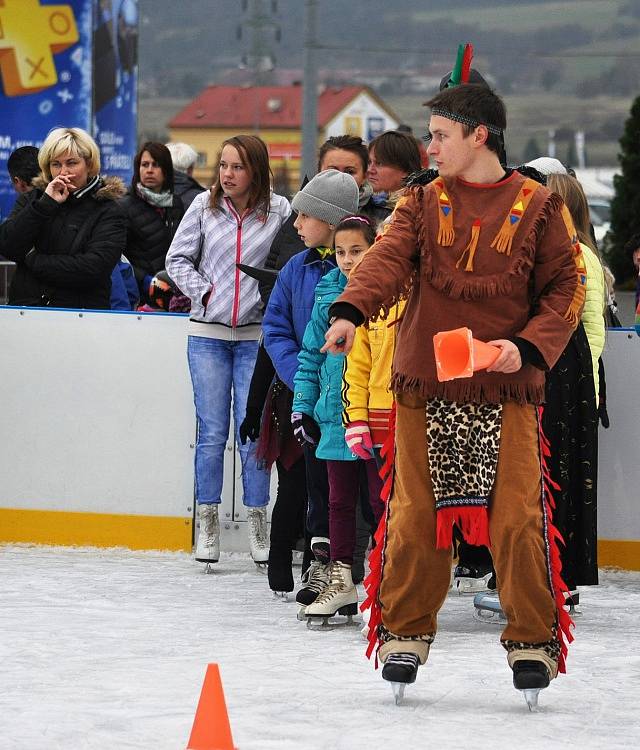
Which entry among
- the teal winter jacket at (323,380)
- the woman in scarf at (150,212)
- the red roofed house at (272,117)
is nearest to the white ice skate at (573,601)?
the teal winter jacket at (323,380)

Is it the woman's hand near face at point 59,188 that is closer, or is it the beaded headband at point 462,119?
the beaded headband at point 462,119

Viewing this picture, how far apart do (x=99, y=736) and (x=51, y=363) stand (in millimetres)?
3431

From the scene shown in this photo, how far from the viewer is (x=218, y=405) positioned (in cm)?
653

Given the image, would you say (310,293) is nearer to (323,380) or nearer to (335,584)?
(323,380)

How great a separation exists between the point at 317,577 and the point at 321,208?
4.14ft

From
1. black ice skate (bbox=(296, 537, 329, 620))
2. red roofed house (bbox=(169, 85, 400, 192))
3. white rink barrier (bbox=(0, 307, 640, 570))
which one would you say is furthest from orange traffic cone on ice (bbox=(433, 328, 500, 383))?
red roofed house (bbox=(169, 85, 400, 192))

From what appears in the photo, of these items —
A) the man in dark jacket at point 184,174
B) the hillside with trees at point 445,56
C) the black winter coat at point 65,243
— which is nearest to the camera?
the black winter coat at point 65,243

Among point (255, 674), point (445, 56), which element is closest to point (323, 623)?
point (255, 674)

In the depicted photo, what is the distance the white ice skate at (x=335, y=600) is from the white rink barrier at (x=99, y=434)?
4.95 feet

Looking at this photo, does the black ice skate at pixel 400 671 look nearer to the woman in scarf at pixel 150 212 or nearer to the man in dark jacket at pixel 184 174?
the woman in scarf at pixel 150 212

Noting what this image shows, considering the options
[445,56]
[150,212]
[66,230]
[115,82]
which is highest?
[445,56]

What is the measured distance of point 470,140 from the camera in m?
4.18

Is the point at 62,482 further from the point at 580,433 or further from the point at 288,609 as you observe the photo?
the point at 580,433

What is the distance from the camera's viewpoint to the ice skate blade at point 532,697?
4109mm
